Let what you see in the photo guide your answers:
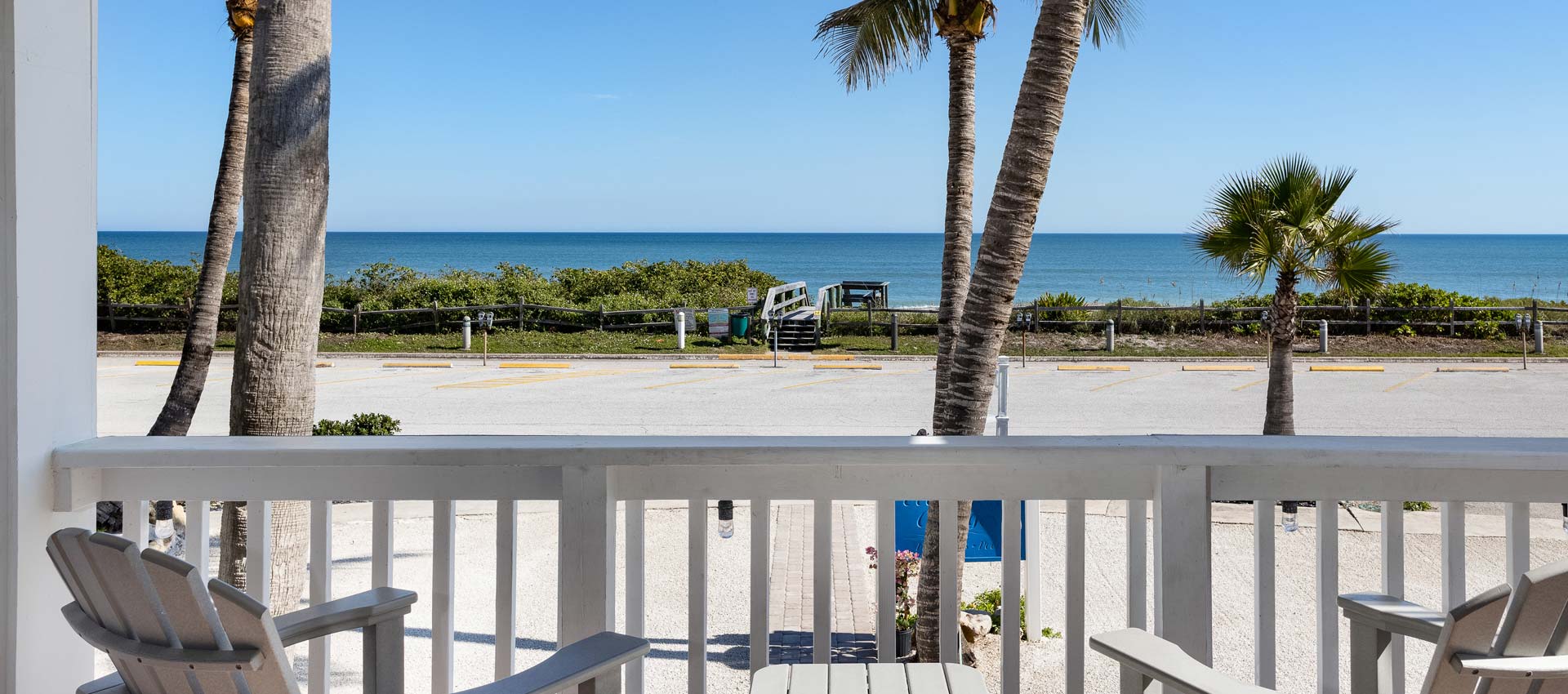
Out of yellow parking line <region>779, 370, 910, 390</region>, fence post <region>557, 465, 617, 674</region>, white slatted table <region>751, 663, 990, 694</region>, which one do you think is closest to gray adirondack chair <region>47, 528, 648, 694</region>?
white slatted table <region>751, 663, 990, 694</region>

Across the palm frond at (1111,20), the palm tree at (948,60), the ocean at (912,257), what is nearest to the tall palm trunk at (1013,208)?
the palm tree at (948,60)

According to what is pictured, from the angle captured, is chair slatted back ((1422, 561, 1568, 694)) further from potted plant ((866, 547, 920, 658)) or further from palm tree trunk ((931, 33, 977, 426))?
palm tree trunk ((931, 33, 977, 426))

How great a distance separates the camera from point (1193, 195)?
72250 mm

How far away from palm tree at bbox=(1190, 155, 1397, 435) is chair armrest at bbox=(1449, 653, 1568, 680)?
→ 907 cm

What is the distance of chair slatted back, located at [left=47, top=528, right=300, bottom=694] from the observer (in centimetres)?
129

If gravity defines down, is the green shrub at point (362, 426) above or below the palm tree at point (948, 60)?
below

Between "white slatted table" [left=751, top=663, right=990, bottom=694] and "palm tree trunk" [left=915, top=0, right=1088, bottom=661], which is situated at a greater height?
"palm tree trunk" [left=915, top=0, right=1088, bottom=661]

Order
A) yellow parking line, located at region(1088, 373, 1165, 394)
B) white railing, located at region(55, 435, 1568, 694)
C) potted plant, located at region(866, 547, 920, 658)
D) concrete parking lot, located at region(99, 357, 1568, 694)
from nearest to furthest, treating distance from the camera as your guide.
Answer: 1. white railing, located at region(55, 435, 1568, 694)
2. concrete parking lot, located at region(99, 357, 1568, 694)
3. potted plant, located at region(866, 547, 920, 658)
4. yellow parking line, located at region(1088, 373, 1165, 394)

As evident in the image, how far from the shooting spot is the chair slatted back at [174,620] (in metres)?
1.29

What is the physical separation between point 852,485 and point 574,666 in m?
0.64

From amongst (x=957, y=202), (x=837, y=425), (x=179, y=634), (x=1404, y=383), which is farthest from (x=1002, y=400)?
(x=1404, y=383)

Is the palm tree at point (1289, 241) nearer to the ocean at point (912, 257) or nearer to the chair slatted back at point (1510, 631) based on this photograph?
the chair slatted back at point (1510, 631)

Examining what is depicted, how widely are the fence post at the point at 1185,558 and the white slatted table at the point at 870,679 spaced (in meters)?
0.50

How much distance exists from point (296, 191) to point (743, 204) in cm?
7950
